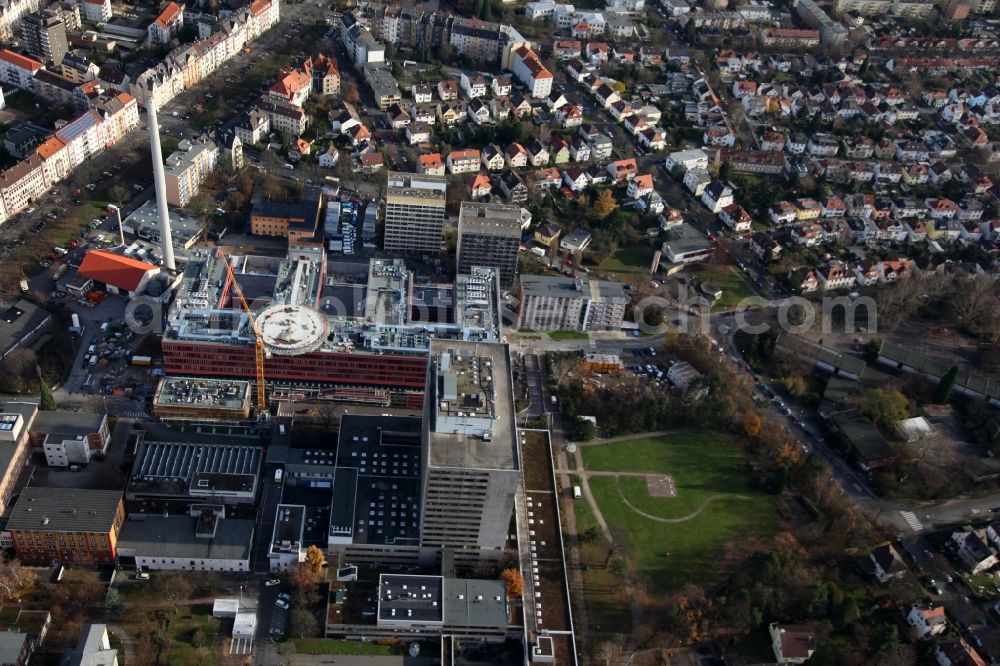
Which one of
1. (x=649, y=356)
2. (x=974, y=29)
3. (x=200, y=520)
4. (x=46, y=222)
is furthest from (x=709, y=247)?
(x=974, y=29)

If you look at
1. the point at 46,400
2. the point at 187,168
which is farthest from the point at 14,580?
the point at 187,168

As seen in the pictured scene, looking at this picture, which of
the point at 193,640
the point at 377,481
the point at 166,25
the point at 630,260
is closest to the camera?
the point at 193,640

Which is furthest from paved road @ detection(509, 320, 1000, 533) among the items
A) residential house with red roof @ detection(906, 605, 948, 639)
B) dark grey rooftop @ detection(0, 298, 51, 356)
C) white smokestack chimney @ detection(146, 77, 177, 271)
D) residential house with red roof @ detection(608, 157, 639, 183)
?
dark grey rooftop @ detection(0, 298, 51, 356)

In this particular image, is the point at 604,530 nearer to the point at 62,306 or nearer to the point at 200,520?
the point at 200,520

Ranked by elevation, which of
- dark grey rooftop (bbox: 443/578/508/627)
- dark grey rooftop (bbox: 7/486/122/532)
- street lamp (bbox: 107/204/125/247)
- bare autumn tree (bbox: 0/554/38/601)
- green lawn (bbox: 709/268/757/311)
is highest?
street lamp (bbox: 107/204/125/247)

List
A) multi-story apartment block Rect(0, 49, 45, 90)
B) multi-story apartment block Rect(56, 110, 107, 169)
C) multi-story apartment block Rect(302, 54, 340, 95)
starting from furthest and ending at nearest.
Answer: multi-story apartment block Rect(302, 54, 340, 95) < multi-story apartment block Rect(0, 49, 45, 90) < multi-story apartment block Rect(56, 110, 107, 169)

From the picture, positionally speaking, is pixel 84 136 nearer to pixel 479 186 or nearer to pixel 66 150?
pixel 66 150

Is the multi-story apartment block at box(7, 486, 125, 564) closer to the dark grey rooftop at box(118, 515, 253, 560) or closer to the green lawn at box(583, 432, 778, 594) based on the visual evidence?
the dark grey rooftop at box(118, 515, 253, 560)
